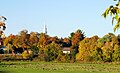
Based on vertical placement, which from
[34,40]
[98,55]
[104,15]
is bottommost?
[104,15]

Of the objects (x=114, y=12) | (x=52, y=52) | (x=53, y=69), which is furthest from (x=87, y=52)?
(x=114, y=12)

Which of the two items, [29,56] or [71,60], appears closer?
[71,60]

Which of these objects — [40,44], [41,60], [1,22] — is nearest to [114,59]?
[41,60]

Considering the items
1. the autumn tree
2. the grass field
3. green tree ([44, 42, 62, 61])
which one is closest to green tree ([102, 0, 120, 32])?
the grass field

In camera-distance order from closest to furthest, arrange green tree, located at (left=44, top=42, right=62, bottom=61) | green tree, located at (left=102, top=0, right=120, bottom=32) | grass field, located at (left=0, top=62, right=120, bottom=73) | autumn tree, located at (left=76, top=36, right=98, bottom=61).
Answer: green tree, located at (left=102, top=0, right=120, bottom=32) < grass field, located at (left=0, top=62, right=120, bottom=73) < autumn tree, located at (left=76, top=36, right=98, bottom=61) < green tree, located at (left=44, top=42, right=62, bottom=61)

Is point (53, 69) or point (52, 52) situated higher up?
point (52, 52)

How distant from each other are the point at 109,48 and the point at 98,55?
3.32 meters

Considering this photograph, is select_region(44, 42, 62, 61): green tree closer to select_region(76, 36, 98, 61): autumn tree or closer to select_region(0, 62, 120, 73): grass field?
select_region(76, 36, 98, 61): autumn tree

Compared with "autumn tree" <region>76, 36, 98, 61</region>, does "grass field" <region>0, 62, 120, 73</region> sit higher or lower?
lower

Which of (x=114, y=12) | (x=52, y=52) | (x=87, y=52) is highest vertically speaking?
(x=52, y=52)

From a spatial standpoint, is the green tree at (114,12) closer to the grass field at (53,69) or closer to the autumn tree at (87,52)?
the grass field at (53,69)

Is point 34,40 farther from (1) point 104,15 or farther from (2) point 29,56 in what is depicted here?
(1) point 104,15

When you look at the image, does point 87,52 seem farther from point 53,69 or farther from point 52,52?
point 53,69

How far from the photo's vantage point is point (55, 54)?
90500 mm
